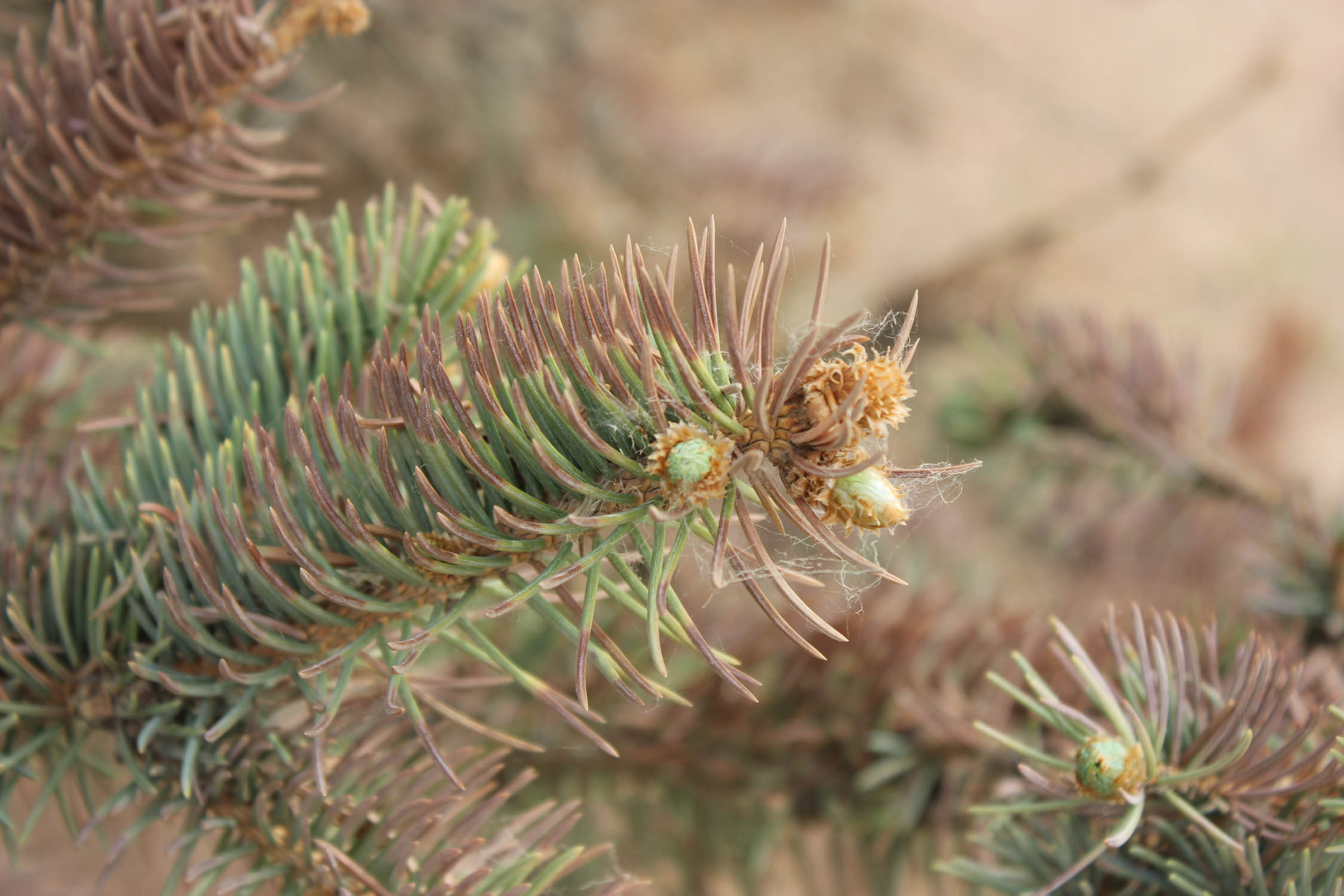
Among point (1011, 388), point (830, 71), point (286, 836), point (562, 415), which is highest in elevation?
point (830, 71)

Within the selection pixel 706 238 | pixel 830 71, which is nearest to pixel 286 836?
pixel 706 238

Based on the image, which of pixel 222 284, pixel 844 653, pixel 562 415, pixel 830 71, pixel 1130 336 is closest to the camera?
pixel 562 415

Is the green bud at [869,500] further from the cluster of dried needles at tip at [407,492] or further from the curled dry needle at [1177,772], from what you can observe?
the curled dry needle at [1177,772]

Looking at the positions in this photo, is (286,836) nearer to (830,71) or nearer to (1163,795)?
(1163,795)

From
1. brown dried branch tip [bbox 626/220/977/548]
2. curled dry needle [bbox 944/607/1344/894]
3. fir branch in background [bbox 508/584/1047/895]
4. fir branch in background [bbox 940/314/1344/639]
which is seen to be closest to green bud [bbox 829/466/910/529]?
brown dried branch tip [bbox 626/220/977/548]

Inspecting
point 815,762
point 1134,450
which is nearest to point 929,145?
point 1134,450

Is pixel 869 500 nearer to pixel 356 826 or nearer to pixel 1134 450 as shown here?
pixel 356 826

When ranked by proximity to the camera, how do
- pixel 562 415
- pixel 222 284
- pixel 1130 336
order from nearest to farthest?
pixel 562 415 → pixel 1130 336 → pixel 222 284

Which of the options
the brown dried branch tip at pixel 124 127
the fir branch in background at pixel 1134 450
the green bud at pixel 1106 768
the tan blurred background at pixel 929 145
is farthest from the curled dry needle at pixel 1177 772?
the tan blurred background at pixel 929 145
